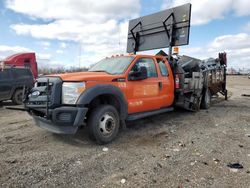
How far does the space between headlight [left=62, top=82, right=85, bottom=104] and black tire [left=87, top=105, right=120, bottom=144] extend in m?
0.49

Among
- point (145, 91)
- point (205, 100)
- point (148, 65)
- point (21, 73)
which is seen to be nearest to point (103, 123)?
point (145, 91)

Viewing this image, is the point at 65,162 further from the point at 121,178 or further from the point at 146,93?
the point at 146,93

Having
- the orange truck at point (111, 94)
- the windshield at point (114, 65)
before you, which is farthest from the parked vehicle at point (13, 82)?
the orange truck at point (111, 94)

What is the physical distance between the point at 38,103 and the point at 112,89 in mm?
1487

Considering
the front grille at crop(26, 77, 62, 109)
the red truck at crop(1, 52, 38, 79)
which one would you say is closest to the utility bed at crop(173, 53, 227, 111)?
the front grille at crop(26, 77, 62, 109)

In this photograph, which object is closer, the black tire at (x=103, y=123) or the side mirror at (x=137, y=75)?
the black tire at (x=103, y=123)

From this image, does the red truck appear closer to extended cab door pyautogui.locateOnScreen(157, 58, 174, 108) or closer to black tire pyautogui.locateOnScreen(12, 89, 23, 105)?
black tire pyautogui.locateOnScreen(12, 89, 23, 105)

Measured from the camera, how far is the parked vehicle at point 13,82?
9836 mm

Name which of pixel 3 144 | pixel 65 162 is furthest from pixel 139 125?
pixel 3 144

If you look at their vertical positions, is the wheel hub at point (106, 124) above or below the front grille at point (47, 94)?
below

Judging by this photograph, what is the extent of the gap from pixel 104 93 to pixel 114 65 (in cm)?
132

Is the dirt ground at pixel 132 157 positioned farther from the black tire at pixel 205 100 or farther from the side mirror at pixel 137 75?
the black tire at pixel 205 100

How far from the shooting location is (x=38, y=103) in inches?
181

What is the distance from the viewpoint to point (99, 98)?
4863 mm
